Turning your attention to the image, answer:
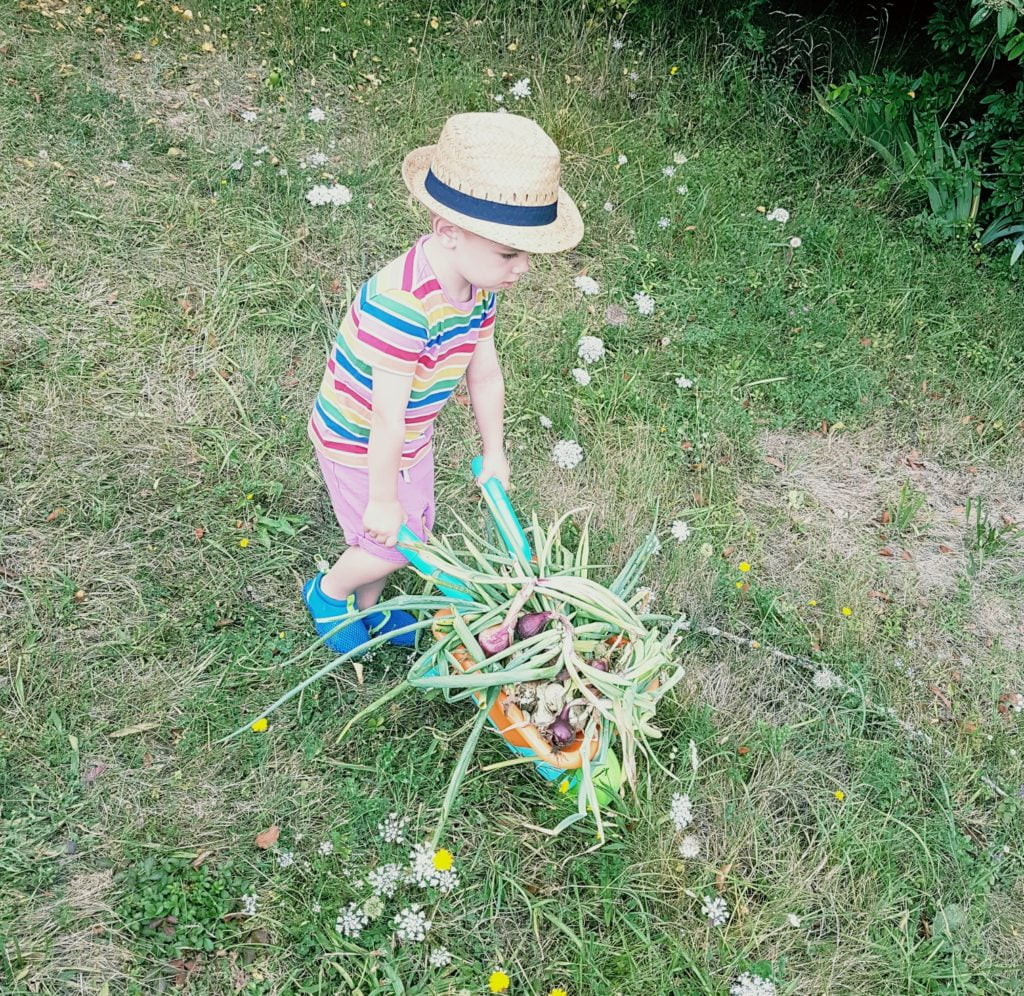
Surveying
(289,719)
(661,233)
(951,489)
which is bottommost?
(289,719)

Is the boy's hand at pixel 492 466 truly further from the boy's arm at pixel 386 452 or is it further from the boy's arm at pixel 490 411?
the boy's arm at pixel 386 452

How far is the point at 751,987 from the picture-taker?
1.95 m

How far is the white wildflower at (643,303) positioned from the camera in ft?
11.1

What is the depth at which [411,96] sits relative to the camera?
12.9 ft

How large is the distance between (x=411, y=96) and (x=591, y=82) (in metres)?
0.83

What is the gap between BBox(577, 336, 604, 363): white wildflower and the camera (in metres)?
3.18

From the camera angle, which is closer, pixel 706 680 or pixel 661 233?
pixel 706 680

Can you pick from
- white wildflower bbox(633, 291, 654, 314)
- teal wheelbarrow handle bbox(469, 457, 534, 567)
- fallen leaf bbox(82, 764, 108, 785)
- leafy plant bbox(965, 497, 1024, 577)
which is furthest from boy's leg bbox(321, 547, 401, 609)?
leafy plant bbox(965, 497, 1024, 577)

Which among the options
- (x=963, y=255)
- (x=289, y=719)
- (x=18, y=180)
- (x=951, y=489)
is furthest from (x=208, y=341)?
(x=963, y=255)

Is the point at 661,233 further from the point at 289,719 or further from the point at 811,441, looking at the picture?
the point at 289,719

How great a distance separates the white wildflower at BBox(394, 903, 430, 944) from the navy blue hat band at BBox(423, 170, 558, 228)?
139 cm

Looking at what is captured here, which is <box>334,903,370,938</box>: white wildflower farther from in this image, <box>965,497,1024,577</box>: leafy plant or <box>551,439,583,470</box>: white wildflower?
<box>965,497,1024,577</box>: leafy plant

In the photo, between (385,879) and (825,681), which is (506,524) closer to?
(385,879)

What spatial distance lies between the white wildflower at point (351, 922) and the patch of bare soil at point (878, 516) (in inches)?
60.8
